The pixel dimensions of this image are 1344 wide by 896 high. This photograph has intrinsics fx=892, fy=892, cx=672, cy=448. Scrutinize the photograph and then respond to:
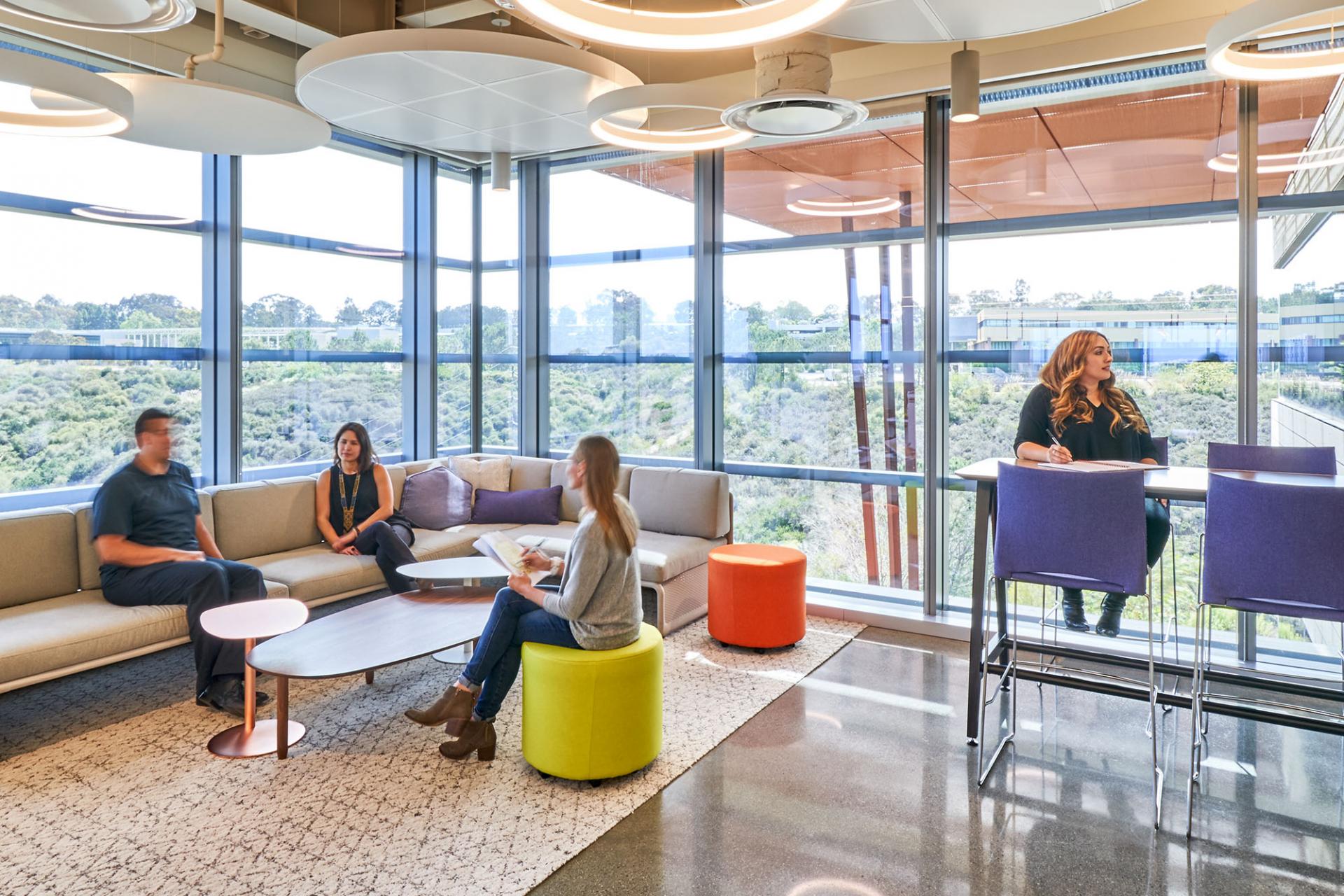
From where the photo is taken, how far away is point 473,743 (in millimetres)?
3549

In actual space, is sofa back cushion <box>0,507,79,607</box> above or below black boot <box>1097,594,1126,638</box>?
above

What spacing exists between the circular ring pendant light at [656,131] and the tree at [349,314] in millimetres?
2717

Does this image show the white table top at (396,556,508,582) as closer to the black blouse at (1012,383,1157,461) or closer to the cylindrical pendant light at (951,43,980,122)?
the black blouse at (1012,383,1157,461)

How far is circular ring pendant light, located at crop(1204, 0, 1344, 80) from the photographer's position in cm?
306

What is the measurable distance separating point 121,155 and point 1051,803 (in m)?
5.77

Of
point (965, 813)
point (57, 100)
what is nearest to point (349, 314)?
point (57, 100)

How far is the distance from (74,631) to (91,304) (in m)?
2.21

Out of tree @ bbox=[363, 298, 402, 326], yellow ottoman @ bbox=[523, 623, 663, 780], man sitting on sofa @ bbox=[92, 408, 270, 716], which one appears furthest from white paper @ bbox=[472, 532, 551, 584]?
tree @ bbox=[363, 298, 402, 326]

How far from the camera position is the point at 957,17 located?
3.72 meters

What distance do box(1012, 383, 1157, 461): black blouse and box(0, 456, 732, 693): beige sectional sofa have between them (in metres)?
2.12

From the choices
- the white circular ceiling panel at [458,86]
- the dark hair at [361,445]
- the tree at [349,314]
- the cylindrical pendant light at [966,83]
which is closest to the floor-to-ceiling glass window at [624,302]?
the white circular ceiling panel at [458,86]

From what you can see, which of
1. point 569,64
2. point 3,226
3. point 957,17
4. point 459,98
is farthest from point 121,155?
point 957,17

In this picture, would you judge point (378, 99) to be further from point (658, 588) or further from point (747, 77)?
point (658, 588)

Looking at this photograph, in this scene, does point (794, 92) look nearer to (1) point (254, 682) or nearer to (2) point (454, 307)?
(1) point (254, 682)
